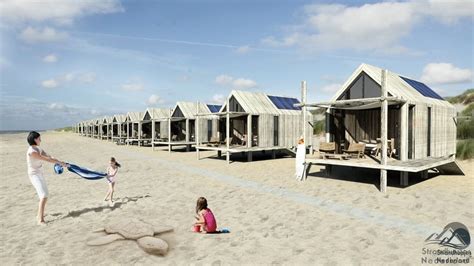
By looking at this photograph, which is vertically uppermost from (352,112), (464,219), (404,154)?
(352,112)

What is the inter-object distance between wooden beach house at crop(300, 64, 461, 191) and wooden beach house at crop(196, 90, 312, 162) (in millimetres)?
4108

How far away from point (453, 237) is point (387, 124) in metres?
7.49

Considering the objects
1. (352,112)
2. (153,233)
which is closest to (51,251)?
(153,233)

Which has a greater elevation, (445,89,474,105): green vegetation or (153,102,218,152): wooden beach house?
(445,89,474,105): green vegetation

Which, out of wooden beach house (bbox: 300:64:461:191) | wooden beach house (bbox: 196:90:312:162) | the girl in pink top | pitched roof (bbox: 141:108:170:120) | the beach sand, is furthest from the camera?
pitched roof (bbox: 141:108:170:120)

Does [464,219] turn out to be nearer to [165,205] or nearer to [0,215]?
[165,205]

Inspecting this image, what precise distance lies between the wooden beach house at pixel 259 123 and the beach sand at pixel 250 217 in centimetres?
560

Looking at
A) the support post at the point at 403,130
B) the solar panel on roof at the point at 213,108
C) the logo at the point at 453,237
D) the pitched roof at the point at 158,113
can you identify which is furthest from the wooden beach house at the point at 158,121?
the logo at the point at 453,237

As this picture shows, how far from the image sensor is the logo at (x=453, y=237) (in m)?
5.15

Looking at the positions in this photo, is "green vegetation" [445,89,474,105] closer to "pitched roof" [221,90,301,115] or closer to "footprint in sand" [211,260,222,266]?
"pitched roof" [221,90,301,115]

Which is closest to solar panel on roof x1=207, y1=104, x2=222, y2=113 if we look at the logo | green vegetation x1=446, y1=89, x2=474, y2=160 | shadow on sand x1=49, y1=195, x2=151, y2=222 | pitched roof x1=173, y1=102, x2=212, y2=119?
pitched roof x1=173, y1=102, x2=212, y2=119

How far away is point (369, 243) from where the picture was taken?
5117mm

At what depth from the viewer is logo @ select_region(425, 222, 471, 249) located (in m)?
5.15

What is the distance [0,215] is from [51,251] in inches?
123
